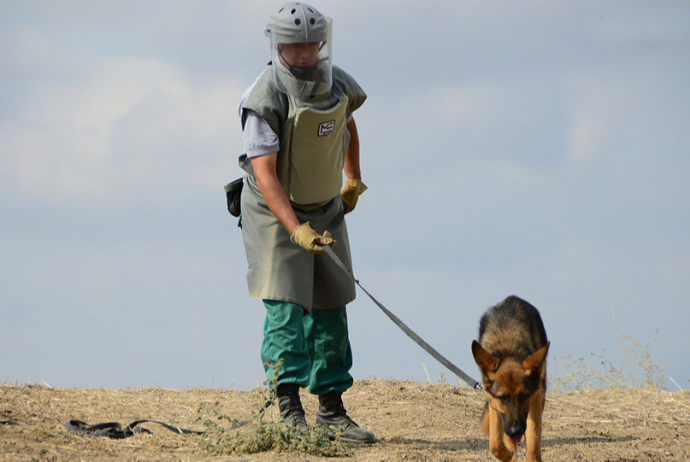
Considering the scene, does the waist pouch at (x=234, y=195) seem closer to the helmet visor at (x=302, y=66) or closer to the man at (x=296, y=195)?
the man at (x=296, y=195)

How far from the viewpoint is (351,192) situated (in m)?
6.67

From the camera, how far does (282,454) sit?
546cm

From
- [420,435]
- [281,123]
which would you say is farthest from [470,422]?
[281,123]

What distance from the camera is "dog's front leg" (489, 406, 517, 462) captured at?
496 cm

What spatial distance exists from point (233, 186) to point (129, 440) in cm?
207

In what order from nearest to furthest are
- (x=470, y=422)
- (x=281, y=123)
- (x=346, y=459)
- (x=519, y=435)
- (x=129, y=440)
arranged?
1. (x=519, y=435)
2. (x=346, y=459)
3. (x=281, y=123)
4. (x=129, y=440)
5. (x=470, y=422)

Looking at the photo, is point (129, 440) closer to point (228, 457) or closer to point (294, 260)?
point (228, 457)

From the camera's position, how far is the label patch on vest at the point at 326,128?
5828 millimetres

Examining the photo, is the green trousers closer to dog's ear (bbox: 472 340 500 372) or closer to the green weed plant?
the green weed plant

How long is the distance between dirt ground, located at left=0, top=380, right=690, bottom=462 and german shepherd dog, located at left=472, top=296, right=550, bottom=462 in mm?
635

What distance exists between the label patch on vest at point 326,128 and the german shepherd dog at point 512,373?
169 centimetres

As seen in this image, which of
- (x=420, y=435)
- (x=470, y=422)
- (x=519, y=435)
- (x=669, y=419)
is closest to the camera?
(x=519, y=435)

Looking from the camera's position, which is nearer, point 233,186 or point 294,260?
point 294,260

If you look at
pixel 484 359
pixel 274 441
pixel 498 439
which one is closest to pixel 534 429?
pixel 498 439
